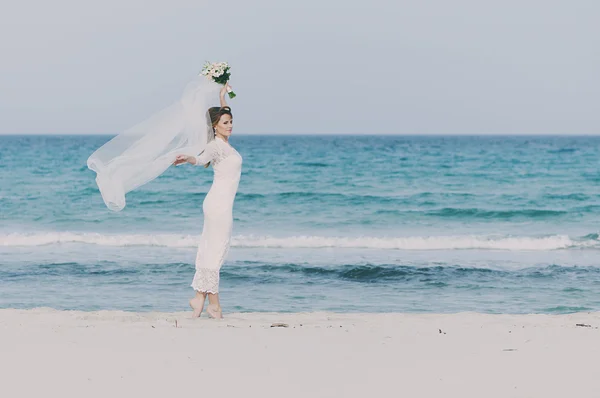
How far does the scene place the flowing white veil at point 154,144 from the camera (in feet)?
25.6

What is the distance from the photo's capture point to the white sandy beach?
560 centimetres

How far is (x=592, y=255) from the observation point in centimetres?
1554

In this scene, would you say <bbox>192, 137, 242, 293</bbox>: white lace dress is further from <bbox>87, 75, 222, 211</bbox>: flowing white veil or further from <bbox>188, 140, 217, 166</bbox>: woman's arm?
<bbox>87, 75, 222, 211</bbox>: flowing white veil

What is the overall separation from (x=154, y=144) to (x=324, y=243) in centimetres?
966

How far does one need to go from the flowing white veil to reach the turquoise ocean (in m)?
2.75

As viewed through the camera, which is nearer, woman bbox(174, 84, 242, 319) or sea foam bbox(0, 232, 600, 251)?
woman bbox(174, 84, 242, 319)

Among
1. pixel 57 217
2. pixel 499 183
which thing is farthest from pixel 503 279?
pixel 499 183

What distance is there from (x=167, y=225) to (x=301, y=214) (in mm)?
4056
